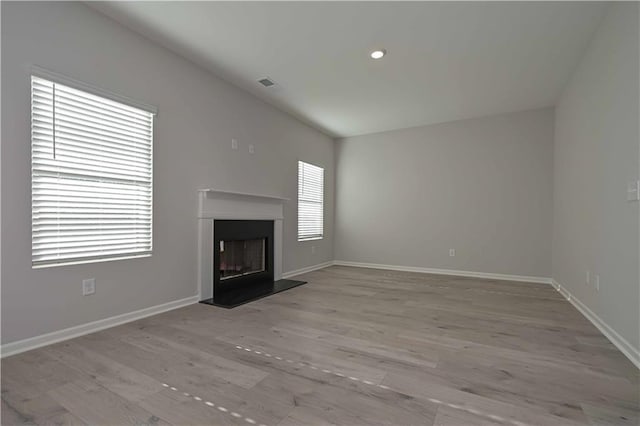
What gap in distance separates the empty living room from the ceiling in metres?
0.03

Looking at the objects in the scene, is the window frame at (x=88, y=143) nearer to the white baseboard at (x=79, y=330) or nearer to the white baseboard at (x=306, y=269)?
the white baseboard at (x=79, y=330)

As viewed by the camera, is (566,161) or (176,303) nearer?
(176,303)

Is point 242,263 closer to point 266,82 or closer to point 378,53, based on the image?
point 266,82

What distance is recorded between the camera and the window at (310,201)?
18.3 feet

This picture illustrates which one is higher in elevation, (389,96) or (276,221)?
(389,96)

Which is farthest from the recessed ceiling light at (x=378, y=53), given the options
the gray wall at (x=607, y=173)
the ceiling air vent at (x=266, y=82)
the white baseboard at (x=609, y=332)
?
the white baseboard at (x=609, y=332)

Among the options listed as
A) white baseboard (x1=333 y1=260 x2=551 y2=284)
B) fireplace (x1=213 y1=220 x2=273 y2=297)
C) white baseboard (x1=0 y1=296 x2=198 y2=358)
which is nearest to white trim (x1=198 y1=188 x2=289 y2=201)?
fireplace (x1=213 y1=220 x2=273 y2=297)

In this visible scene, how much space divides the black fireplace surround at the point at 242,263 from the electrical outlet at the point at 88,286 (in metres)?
1.15

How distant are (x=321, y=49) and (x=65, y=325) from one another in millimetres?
3263

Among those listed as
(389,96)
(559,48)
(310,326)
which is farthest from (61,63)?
(559,48)

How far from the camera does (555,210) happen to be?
15.2 ft

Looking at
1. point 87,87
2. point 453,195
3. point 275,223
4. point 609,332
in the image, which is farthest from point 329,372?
point 453,195

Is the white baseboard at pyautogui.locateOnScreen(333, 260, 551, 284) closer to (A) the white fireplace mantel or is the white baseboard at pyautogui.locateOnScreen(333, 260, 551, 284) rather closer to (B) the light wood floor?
(B) the light wood floor

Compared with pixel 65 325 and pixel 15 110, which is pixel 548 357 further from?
pixel 15 110
